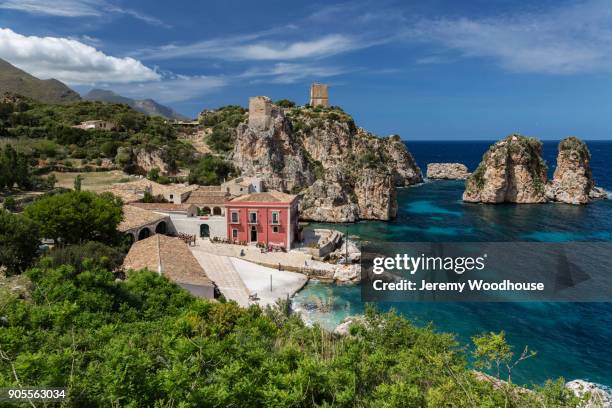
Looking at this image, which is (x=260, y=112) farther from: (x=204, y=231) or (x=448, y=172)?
(x=448, y=172)

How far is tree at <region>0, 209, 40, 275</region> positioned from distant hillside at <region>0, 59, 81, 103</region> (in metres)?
95.2

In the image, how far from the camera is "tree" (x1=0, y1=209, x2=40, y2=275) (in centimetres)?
1507

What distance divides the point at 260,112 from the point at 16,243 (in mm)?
43544

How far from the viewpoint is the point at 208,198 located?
34.0 metres

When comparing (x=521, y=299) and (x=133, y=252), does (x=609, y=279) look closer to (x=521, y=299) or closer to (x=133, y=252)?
(x=521, y=299)

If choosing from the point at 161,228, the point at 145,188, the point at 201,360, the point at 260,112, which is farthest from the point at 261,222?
the point at 260,112

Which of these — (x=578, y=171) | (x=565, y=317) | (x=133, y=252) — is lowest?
(x=565, y=317)

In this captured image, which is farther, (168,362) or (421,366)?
(421,366)

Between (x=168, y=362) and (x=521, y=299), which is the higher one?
(x=168, y=362)

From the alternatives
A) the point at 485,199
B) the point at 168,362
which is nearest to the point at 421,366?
the point at 168,362

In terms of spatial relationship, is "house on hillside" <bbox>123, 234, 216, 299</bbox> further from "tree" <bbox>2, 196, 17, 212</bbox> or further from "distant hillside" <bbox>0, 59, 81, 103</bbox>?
"distant hillside" <bbox>0, 59, 81, 103</bbox>

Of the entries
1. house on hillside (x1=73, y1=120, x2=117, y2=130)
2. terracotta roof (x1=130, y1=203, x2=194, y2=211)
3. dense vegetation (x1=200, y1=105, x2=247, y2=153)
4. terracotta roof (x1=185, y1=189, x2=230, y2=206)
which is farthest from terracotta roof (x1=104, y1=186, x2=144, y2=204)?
→ dense vegetation (x1=200, y1=105, x2=247, y2=153)

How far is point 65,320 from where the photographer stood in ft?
28.1

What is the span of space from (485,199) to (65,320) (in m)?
52.6
